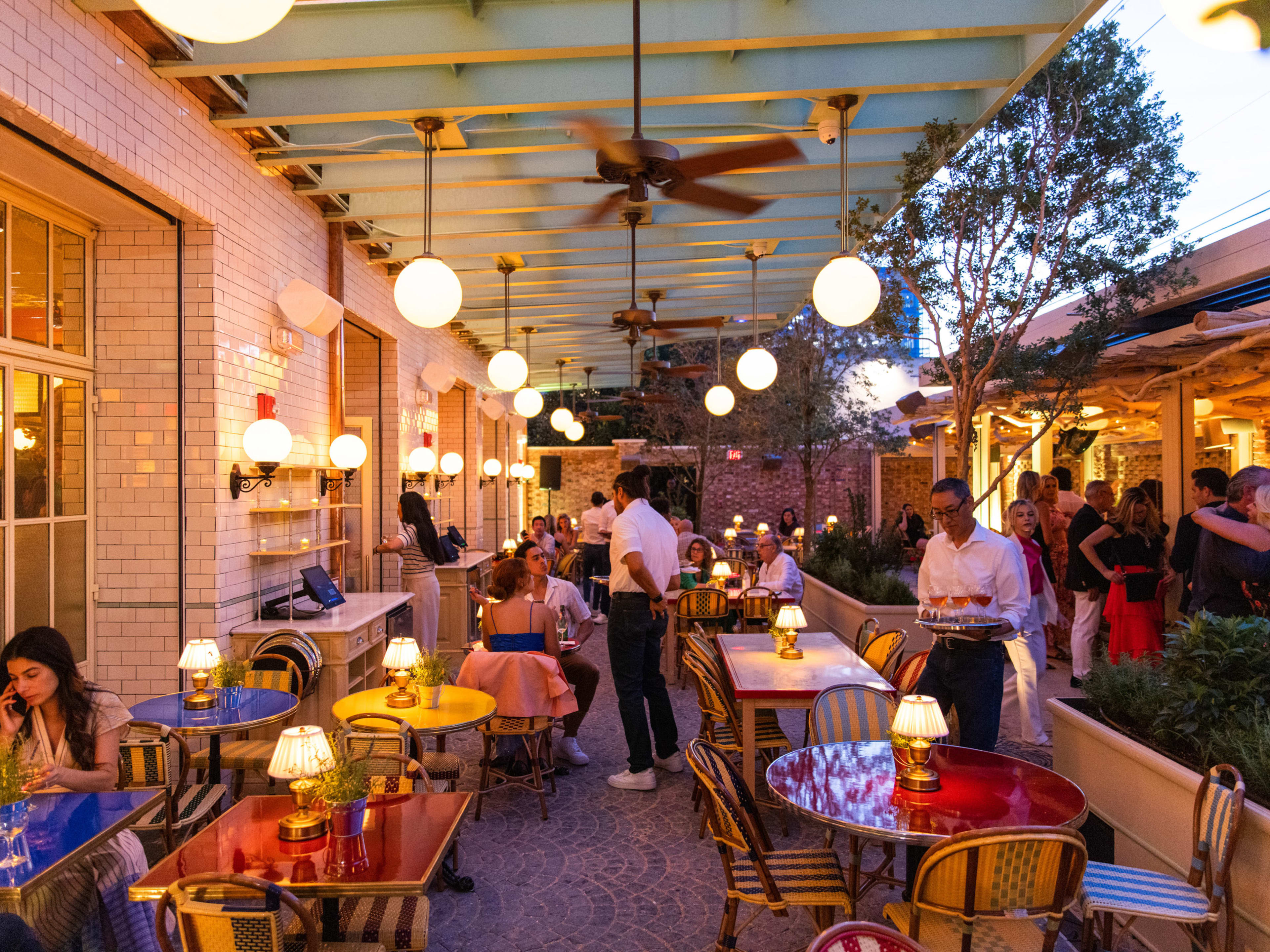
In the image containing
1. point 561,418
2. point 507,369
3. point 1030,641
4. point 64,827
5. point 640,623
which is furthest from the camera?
point 561,418

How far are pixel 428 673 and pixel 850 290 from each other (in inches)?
123

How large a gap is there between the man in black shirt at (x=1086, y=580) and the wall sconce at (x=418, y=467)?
6503mm

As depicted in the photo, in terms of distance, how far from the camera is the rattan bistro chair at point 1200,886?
9.01 ft

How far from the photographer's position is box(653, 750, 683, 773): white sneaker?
5.62 meters

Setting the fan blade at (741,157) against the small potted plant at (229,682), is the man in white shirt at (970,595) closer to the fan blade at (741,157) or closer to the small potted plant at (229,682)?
the fan blade at (741,157)

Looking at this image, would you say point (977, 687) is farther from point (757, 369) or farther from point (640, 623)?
point (757, 369)

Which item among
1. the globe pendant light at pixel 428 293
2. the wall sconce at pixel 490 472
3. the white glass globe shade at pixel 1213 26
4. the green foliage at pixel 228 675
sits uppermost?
the globe pendant light at pixel 428 293

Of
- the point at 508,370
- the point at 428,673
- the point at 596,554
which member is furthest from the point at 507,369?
the point at 596,554

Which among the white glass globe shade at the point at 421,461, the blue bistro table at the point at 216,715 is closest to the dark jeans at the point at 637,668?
the blue bistro table at the point at 216,715

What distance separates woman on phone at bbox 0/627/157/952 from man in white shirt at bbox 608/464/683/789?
2.76 meters

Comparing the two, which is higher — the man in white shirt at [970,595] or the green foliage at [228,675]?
the man in white shirt at [970,595]

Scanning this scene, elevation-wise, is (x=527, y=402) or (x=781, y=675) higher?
(x=527, y=402)

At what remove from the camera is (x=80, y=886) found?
9.52 ft

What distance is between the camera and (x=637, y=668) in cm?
539
